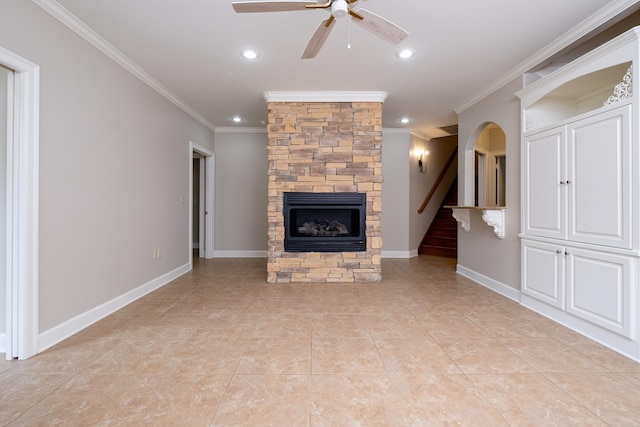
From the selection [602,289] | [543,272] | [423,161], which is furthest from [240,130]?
[602,289]

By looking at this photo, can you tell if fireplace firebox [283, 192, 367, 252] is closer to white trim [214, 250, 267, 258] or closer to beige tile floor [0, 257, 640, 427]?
beige tile floor [0, 257, 640, 427]

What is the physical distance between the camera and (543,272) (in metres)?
2.78

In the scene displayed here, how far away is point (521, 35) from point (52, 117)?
3829 mm

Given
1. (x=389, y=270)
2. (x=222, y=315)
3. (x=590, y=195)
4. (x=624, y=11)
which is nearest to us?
(x=624, y=11)

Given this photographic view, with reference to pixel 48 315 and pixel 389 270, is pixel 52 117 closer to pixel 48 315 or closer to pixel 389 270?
pixel 48 315

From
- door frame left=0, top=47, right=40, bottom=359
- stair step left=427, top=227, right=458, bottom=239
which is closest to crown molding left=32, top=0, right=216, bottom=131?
door frame left=0, top=47, right=40, bottom=359

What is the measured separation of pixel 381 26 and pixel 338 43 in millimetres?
884

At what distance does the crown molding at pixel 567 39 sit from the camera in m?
2.14

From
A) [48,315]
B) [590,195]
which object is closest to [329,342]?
[48,315]

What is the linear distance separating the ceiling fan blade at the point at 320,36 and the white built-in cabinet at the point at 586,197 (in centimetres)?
204

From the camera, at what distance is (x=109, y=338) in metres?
2.25

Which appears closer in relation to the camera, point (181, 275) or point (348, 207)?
point (348, 207)

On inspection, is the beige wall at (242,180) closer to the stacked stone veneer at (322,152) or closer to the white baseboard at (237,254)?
the white baseboard at (237,254)

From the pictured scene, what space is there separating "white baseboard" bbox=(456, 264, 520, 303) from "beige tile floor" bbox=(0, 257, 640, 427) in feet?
0.88
